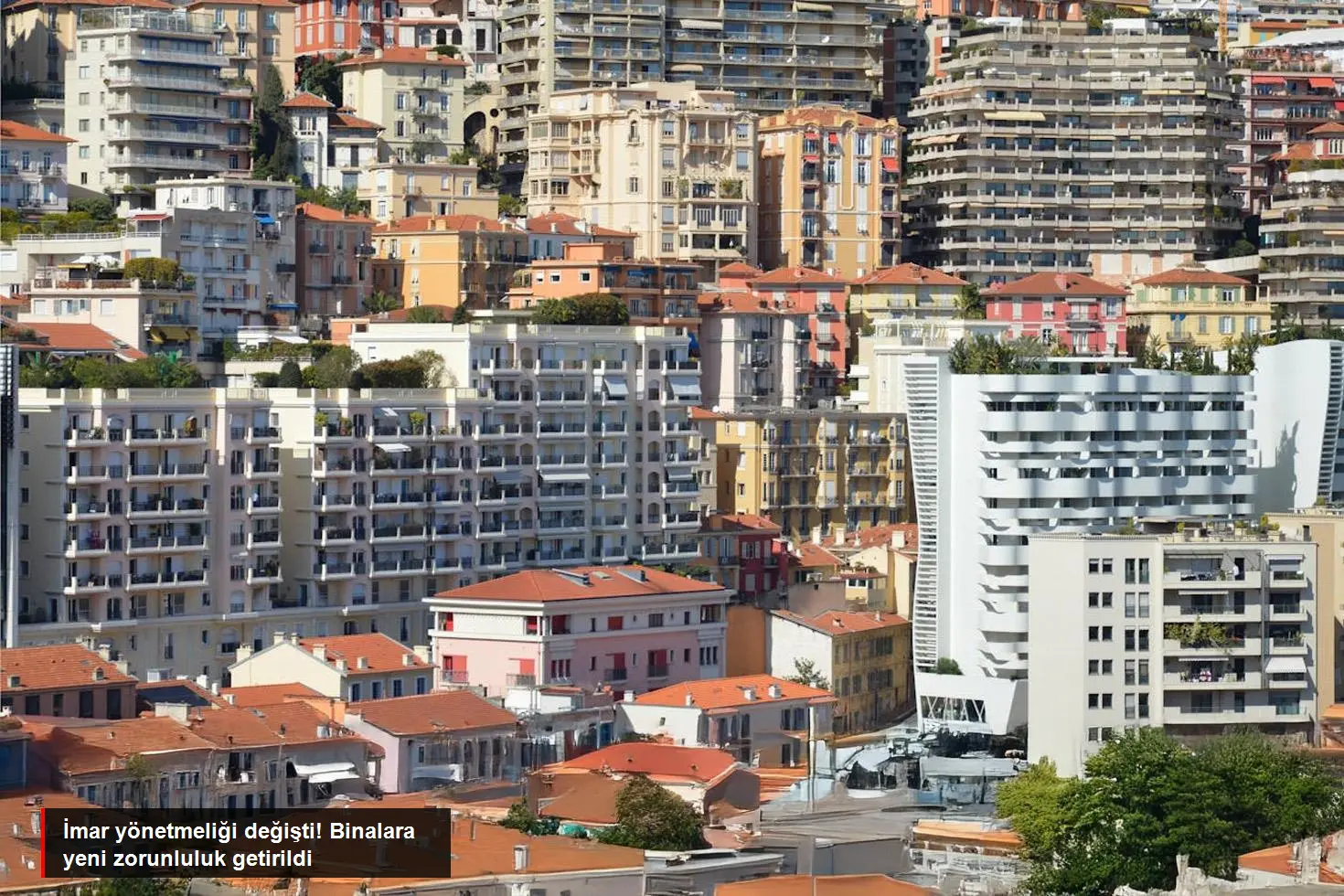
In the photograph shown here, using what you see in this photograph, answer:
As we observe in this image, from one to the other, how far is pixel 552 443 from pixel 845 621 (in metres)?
10.9

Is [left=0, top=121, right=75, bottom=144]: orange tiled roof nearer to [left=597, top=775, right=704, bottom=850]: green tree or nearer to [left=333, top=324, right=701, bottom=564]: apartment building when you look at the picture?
[left=333, top=324, right=701, bottom=564]: apartment building

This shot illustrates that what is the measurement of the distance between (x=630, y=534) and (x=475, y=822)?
3658 cm

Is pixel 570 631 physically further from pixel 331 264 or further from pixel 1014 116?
pixel 1014 116

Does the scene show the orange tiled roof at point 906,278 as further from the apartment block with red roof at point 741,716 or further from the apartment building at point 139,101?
the apartment block with red roof at point 741,716

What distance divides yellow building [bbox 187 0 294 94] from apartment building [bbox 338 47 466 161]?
2.93 metres

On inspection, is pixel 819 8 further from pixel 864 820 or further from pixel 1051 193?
pixel 864 820

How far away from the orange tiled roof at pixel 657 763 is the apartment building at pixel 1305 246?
64034 mm

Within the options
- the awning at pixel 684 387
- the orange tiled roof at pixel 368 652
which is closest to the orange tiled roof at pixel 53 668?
the orange tiled roof at pixel 368 652

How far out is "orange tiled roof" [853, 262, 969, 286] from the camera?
494 feet

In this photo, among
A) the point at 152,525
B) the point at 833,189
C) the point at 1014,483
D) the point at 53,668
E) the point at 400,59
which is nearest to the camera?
the point at 53,668

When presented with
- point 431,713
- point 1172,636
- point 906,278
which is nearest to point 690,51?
point 906,278

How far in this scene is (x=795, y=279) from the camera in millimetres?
147375

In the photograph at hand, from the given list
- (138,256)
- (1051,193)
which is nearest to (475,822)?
(138,256)

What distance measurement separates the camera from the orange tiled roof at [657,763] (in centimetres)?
9556
